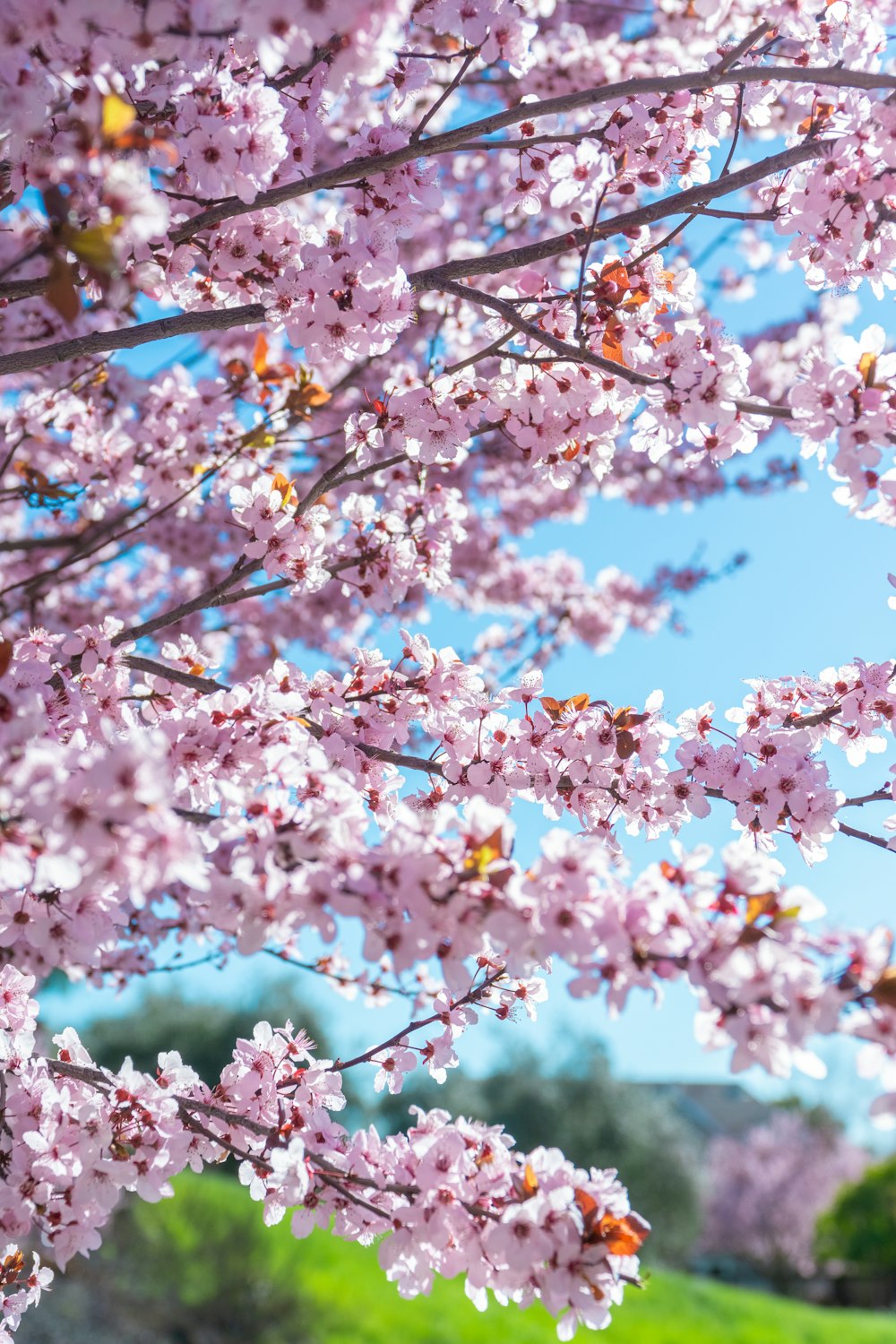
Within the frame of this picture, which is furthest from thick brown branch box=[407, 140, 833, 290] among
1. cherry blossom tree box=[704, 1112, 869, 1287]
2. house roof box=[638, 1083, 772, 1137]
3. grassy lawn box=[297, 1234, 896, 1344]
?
house roof box=[638, 1083, 772, 1137]

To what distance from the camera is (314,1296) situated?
37.9ft

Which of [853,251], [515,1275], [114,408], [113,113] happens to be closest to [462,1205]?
[515,1275]

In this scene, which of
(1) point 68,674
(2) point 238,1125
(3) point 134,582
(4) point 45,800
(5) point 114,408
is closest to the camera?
(4) point 45,800

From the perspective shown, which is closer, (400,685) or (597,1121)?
(400,685)

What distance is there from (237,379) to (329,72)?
1820 mm

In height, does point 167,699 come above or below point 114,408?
below

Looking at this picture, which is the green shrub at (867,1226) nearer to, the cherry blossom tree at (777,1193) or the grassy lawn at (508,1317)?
the cherry blossom tree at (777,1193)

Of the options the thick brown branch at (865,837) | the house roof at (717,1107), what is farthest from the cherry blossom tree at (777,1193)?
the thick brown branch at (865,837)

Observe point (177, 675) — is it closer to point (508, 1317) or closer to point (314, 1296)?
point (314, 1296)

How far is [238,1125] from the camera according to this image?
8.83ft

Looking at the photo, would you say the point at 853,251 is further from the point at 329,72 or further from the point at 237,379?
the point at 237,379

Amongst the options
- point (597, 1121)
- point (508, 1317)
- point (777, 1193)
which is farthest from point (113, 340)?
point (777, 1193)

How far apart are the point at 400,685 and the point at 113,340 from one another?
50.8 inches

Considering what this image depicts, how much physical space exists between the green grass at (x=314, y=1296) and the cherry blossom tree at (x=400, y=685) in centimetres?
911
